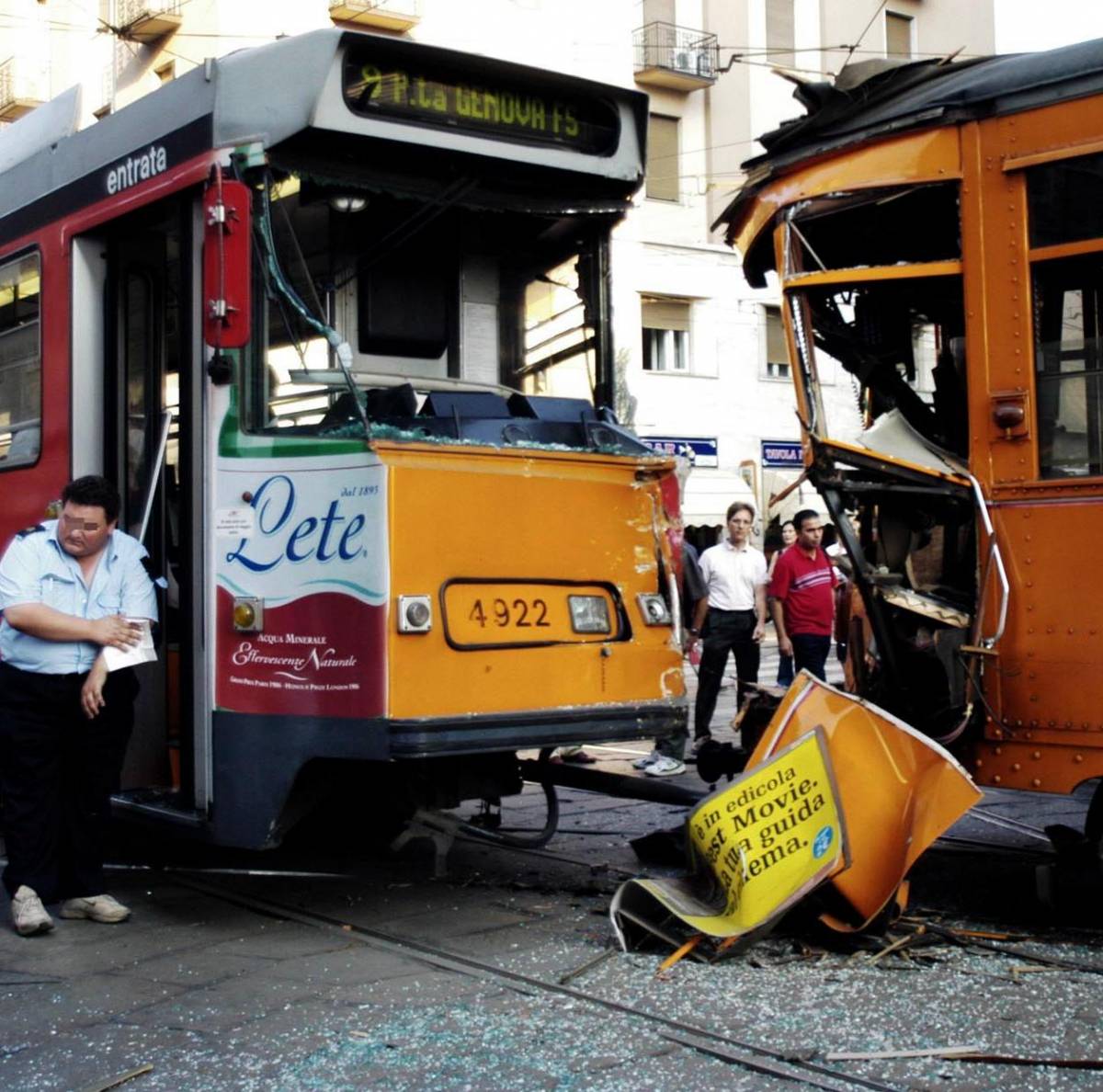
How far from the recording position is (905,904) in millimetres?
5863

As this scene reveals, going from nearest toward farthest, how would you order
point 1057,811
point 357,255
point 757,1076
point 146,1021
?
1. point 757,1076
2. point 146,1021
3. point 357,255
4. point 1057,811

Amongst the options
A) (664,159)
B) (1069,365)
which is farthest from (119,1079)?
(664,159)

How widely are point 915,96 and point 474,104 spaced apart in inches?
66.0

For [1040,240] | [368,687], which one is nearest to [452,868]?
[368,687]

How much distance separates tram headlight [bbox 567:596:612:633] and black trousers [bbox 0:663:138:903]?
1.70 meters

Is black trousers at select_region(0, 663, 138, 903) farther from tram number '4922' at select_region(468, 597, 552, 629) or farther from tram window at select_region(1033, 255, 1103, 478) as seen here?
tram window at select_region(1033, 255, 1103, 478)

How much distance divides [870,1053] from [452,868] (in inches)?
120

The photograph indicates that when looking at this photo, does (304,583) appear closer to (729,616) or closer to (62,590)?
(62,590)

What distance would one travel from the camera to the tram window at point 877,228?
607 centimetres

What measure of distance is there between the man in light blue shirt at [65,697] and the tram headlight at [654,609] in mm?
Answer: 1879

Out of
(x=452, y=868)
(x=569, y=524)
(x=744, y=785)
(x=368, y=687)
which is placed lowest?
(x=452, y=868)

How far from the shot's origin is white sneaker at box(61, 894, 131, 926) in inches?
238

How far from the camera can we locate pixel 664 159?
30.9 metres

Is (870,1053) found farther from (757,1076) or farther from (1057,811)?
(1057,811)
